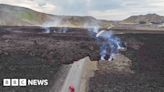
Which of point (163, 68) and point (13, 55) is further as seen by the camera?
Answer: point (13, 55)

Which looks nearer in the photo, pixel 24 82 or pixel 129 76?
pixel 24 82

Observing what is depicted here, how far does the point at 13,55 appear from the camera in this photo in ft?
169

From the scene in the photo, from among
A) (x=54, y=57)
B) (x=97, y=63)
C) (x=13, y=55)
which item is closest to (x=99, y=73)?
(x=97, y=63)

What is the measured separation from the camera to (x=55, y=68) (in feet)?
133

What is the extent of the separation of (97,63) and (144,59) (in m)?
8.76

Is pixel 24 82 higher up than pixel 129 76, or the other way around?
pixel 129 76

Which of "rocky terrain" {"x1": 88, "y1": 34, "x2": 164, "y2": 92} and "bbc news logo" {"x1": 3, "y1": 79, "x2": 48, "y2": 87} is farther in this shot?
"bbc news logo" {"x1": 3, "y1": 79, "x2": 48, "y2": 87}

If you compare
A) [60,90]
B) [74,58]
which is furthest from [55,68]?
[60,90]

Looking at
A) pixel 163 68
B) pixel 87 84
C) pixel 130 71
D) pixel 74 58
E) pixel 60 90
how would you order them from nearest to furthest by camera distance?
pixel 60 90
pixel 87 84
pixel 130 71
pixel 163 68
pixel 74 58

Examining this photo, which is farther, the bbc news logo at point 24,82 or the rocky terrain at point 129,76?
the bbc news logo at point 24,82

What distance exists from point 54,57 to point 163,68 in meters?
15.2

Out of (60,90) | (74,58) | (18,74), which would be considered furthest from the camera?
(74,58)

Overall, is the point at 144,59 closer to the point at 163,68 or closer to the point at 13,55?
the point at 163,68

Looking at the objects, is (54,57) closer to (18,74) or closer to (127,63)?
(127,63)
